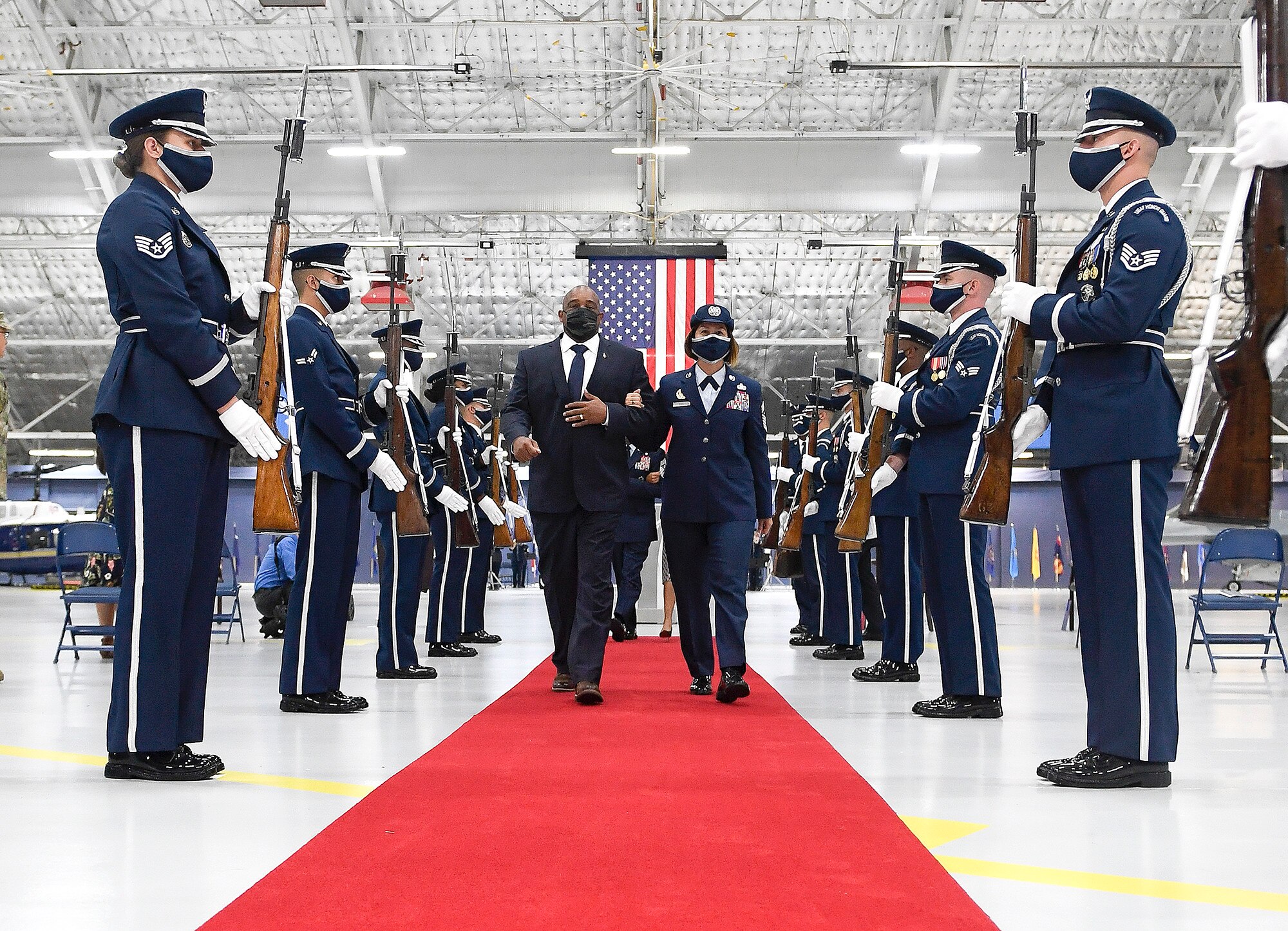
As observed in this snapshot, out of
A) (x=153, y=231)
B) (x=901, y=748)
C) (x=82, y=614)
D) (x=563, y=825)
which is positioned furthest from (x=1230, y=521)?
(x=82, y=614)

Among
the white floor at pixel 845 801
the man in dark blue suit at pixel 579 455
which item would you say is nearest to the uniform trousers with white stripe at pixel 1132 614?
the white floor at pixel 845 801

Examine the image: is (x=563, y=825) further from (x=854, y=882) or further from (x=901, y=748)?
(x=901, y=748)

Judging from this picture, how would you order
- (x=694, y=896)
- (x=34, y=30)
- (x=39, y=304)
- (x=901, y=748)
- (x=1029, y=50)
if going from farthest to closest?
(x=39, y=304), (x=1029, y=50), (x=34, y=30), (x=901, y=748), (x=694, y=896)

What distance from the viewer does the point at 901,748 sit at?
13.0 feet

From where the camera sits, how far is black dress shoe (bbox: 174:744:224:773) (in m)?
3.40

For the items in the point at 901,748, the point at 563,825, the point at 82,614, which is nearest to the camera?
the point at 563,825

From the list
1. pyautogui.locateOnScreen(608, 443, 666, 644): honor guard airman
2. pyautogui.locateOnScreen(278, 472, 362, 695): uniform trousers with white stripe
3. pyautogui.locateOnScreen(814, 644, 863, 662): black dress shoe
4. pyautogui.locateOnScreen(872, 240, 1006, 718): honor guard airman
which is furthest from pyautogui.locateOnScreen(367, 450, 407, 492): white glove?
pyautogui.locateOnScreen(608, 443, 666, 644): honor guard airman

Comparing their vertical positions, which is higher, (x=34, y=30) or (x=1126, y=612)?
(x=34, y=30)

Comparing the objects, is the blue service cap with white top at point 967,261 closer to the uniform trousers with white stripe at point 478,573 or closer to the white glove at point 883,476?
the white glove at point 883,476

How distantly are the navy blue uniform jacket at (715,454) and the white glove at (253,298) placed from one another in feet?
6.33

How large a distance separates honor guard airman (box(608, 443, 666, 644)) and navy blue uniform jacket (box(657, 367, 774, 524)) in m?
3.16

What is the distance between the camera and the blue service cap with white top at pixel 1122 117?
3443 mm

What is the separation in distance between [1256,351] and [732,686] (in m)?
3.09

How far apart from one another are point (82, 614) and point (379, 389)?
7.75 meters
